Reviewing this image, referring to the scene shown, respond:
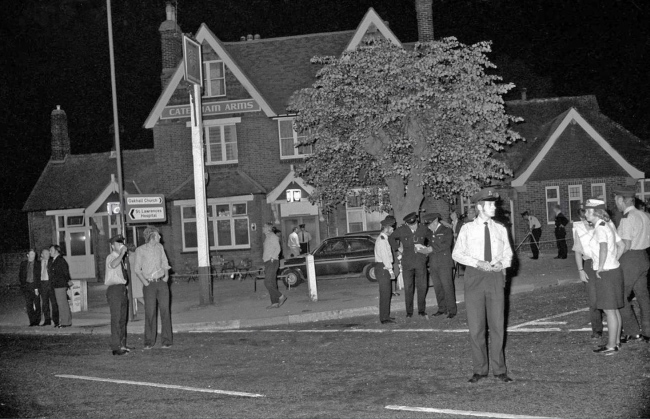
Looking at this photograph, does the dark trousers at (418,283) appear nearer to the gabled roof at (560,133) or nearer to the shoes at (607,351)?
the shoes at (607,351)

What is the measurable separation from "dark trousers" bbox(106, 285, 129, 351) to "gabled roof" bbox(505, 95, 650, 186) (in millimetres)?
23036

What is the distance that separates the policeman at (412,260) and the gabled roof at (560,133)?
18.9 m

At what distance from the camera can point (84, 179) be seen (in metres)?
36.9

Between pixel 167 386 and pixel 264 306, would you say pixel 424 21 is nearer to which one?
pixel 264 306

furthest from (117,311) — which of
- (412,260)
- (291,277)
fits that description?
(291,277)

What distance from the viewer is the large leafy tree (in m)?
22.9

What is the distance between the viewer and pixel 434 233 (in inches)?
580

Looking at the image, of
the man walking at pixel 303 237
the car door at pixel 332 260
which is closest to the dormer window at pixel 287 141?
the man walking at pixel 303 237

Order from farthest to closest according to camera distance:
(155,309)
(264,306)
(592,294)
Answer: (264,306) → (155,309) → (592,294)

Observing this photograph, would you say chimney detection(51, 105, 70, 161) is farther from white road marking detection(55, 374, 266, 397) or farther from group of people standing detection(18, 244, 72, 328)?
white road marking detection(55, 374, 266, 397)

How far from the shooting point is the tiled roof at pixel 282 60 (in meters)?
33.4

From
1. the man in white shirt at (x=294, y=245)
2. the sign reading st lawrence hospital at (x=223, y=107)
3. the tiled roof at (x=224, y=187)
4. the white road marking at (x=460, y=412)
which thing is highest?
the sign reading st lawrence hospital at (x=223, y=107)

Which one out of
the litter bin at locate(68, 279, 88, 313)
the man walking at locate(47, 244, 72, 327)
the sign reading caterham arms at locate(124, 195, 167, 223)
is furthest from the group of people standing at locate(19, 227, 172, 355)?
the litter bin at locate(68, 279, 88, 313)

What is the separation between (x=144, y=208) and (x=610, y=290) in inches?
476
